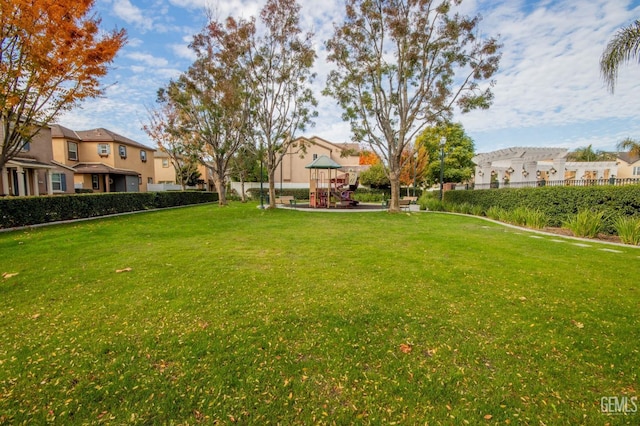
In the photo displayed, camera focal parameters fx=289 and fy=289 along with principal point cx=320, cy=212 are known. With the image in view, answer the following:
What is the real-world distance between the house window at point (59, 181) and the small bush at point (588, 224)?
99.1 ft

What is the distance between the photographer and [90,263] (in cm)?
540

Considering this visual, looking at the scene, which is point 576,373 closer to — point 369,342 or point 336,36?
point 369,342

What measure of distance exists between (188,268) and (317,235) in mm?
4260

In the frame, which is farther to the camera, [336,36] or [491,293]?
[336,36]

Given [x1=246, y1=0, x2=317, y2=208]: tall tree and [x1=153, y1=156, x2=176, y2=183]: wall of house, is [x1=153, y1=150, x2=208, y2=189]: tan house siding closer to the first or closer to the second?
[x1=153, y1=156, x2=176, y2=183]: wall of house

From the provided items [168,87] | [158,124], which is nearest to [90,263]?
[168,87]

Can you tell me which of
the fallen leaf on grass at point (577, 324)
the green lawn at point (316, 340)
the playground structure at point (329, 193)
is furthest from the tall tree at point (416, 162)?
the fallen leaf on grass at point (577, 324)

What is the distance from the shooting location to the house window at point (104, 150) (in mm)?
27438

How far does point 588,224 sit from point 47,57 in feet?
56.7

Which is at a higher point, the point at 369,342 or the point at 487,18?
the point at 487,18

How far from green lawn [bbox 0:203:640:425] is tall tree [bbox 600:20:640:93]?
5.08 meters

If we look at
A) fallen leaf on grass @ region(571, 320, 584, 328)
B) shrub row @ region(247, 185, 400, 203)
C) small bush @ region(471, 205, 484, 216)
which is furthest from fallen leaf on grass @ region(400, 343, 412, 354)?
shrub row @ region(247, 185, 400, 203)

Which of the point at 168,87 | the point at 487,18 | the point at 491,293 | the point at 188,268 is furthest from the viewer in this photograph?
the point at 168,87

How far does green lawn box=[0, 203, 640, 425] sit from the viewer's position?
6.79 feet
